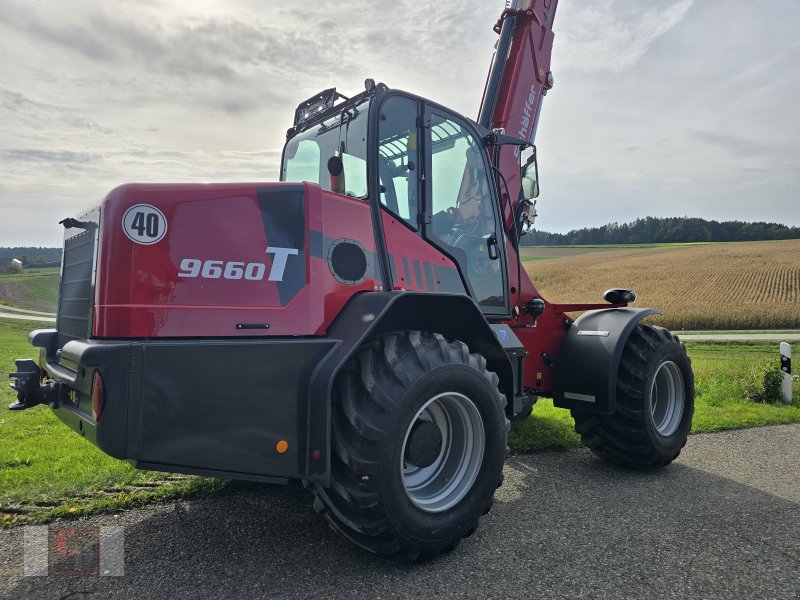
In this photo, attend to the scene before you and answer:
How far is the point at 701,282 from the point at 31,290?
44.7 m

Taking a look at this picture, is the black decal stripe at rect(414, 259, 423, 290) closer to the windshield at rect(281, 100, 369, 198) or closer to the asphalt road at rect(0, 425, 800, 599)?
the windshield at rect(281, 100, 369, 198)

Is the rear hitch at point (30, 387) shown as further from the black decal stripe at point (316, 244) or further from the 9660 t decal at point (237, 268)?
the black decal stripe at point (316, 244)

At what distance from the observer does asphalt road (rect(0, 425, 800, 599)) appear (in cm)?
299

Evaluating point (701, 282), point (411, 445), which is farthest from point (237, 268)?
point (701, 282)

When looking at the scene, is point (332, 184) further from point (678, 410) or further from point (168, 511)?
point (678, 410)

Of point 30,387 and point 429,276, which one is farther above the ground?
point 429,276

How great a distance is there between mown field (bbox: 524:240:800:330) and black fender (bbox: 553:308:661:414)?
62.0 feet

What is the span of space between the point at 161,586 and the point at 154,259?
1.65 m

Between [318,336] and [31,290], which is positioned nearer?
[318,336]

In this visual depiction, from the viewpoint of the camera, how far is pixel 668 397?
567 centimetres

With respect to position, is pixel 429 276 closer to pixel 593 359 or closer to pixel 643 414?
pixel 593 359

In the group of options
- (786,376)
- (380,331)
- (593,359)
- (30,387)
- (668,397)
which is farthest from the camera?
(786,376)

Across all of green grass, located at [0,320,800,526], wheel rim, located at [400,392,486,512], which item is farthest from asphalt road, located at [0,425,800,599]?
wheel rim, located at [400,392,486,512]

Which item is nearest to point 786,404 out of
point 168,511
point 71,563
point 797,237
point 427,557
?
point 427,557
